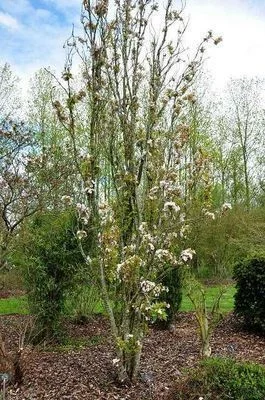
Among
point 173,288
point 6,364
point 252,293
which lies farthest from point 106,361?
point 252,293

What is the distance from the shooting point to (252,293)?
775 cm

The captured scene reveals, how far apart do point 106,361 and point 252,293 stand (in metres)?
2.87

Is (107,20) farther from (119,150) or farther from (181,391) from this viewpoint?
(181,391)

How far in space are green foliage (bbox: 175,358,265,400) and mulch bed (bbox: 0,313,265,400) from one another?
0.25 meters

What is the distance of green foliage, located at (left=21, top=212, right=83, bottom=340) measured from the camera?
716 cm

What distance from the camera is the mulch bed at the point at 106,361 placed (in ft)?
15.7

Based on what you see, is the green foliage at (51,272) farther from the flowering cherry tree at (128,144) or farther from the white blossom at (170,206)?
the white blossom at (170,206)

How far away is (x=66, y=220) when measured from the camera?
7.41m

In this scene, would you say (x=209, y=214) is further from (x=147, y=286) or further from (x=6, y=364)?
(x=6, y=364)

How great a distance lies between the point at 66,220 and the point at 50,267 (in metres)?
0.70

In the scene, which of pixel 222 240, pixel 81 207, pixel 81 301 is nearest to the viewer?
pixel 81 207

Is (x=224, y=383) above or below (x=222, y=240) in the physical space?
below

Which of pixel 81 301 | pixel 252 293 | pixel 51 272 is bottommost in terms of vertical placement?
pixel 81 301

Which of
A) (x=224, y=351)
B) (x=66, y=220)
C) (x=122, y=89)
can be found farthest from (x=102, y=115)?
(x=224, y=351)
